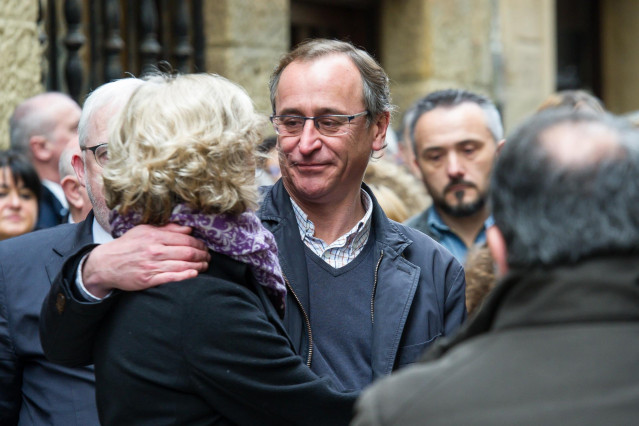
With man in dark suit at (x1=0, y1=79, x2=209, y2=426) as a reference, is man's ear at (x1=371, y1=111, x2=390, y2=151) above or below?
above

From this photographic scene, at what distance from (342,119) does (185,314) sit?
3.45 feet

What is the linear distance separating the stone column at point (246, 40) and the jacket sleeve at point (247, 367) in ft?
15.6

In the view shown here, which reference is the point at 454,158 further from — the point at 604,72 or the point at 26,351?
the point at 604,72

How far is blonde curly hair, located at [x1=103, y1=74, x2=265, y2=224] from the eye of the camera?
7.12ft

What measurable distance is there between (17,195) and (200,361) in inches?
113

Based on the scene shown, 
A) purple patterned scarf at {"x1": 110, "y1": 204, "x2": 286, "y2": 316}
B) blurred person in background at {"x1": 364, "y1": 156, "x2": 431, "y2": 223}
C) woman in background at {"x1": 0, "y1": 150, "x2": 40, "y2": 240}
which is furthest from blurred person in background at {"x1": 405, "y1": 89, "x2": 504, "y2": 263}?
purple patterned scarf at {"x1": 110, "y1": 204, "x2": 286, "y2": 316}

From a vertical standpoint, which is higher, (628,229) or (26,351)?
(628,229)

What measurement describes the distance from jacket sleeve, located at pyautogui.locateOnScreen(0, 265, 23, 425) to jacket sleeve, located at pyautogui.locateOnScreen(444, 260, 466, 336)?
4.00ft

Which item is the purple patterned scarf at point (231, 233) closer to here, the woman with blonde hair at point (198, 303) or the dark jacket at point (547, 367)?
the woman with blonde hair at point (198, 303)

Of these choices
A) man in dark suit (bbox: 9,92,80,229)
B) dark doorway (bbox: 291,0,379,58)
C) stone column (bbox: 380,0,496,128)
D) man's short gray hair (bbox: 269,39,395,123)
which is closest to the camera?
man's short gray hair (bbox: 269,39,395,123)

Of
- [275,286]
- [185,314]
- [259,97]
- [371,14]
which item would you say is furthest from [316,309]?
[371,14]

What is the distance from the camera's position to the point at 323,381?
227 cm

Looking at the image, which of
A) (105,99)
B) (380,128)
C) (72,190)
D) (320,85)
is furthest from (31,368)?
(380,128)

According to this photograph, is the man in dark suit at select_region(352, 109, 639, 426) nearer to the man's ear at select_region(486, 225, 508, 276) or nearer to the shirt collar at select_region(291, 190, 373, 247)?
the man's ear at select_region(486, 225, 508, 276)
